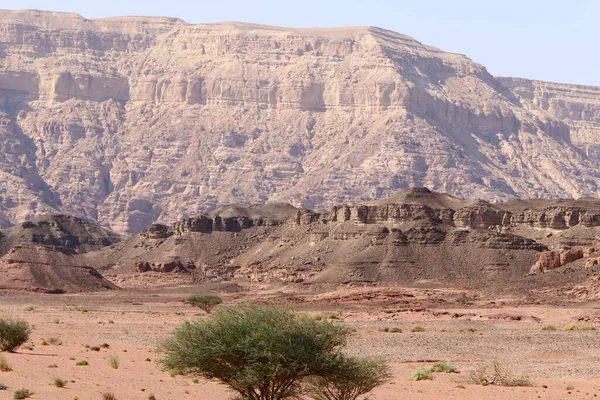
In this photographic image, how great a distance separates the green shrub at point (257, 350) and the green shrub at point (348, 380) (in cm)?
41

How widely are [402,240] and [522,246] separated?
1316 centimetres

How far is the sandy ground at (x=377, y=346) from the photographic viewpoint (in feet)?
160

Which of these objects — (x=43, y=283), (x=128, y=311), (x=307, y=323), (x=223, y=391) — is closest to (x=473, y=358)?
(x=223, y=391)

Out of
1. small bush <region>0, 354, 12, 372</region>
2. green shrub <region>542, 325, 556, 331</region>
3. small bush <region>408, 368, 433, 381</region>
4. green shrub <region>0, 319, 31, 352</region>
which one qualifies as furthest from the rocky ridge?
small bush <region>0, 354, 12, 372</region>

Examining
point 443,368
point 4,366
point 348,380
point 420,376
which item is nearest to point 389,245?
Result: point 443,368

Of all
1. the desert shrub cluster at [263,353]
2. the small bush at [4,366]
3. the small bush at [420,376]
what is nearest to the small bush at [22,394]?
the desert shrub cluster at [263,353]

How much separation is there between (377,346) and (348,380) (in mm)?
30814

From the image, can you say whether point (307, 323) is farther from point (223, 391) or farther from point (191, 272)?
point (191, 272)

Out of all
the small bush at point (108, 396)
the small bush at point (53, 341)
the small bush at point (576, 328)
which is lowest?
the small bush at point (576, 328)

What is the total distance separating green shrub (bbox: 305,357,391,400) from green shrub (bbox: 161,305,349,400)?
1.36 ft

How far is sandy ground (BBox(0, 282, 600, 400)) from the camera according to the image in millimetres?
48812

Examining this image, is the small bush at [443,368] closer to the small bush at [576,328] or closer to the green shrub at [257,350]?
the green shrub at [257,350]

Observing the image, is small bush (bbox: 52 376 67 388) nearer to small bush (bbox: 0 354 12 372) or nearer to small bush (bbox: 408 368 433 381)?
small bush (bbox: 0 354 12 372)

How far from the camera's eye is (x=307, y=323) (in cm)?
3994
